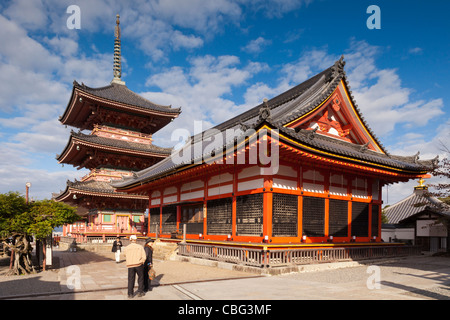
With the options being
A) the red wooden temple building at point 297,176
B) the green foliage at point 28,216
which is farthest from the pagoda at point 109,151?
the green foliage at point 28,216

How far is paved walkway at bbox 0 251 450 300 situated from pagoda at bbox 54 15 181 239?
1758 centimetres

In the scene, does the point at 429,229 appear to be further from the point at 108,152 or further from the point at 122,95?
the point at 122,95

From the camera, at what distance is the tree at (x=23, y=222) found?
13.2 metres

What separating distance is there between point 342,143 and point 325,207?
13.1 ft

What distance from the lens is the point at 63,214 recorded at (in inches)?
575

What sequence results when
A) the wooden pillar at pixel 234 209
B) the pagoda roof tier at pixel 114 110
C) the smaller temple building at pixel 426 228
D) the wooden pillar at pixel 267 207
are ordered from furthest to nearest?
1. the pagoda roof tier at pixel 114 110
2. the smaller temple building at pixel 426 228
3. the wooden pillar at pixel 234 209
4. the wooden pillar at pixel 267 207

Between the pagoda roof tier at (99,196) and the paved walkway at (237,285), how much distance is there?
52.7ft

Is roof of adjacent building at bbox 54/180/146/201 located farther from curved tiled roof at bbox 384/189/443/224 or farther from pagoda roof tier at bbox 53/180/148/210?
curved tiled roof at bbox 384/189/443/224

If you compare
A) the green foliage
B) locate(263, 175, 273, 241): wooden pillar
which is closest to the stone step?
the green foliage

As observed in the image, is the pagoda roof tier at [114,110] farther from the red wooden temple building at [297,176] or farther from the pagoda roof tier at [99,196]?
the red wooden temple building at [297,176]

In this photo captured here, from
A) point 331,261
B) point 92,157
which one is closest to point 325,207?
point 331,261

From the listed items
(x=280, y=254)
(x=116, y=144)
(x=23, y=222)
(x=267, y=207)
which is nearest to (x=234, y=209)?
(x=267, y=207)

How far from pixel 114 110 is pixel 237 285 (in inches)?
1047
